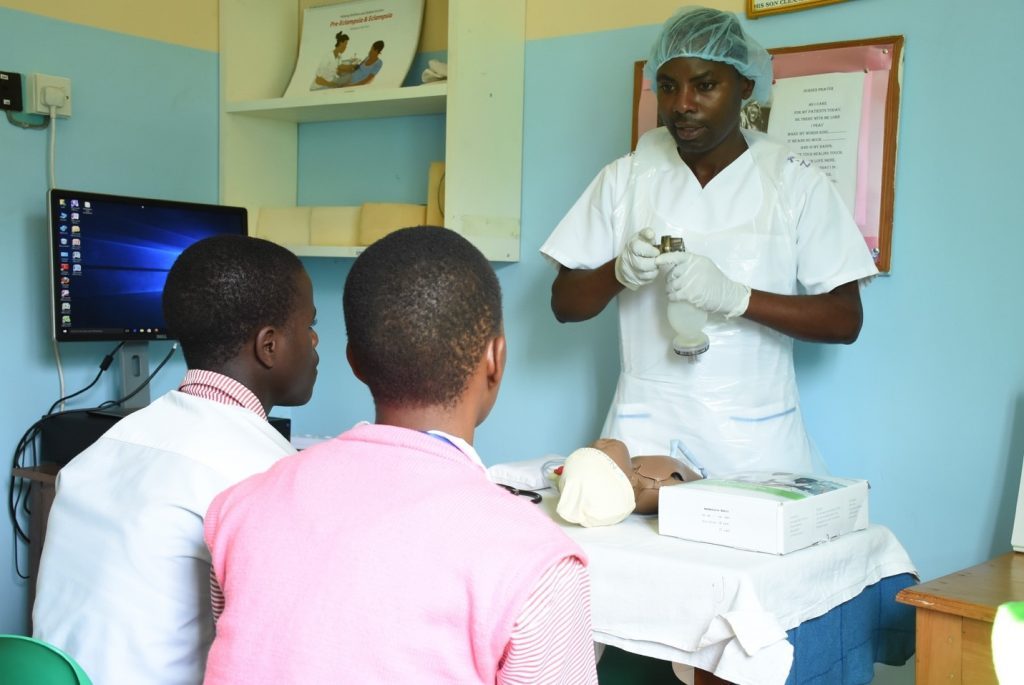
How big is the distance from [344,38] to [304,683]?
2321 mm

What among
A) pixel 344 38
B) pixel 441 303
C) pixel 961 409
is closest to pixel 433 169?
pixel 344 38

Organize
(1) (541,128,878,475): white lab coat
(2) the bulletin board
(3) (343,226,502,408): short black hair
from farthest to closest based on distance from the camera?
(2) the bulletin board < (1) (541,128,878,475): white lab coat < (3) (343,226,502,408): short black hair

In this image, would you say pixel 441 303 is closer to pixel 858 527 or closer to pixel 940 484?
pixel 858 527

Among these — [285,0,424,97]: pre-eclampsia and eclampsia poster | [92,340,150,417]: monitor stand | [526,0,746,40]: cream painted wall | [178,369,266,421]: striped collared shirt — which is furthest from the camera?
[285,0,424,97]: pre-eclampsia and eclampsia poster

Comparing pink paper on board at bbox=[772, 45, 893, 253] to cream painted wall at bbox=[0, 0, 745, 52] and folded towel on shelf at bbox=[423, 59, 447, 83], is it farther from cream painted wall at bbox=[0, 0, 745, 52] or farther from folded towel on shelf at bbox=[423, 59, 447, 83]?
folded towel on shelf at bbox=[423, 59, 447, 83]

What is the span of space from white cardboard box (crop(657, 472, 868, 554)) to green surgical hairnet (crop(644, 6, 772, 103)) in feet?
2.50

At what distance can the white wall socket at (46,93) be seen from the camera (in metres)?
2.45

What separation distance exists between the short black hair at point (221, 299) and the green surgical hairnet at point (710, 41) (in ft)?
2.98

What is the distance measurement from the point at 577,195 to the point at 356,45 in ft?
2.58

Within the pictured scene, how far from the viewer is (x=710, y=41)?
70.6 inches

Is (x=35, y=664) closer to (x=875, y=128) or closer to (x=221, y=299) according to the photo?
(x=221, y=299)

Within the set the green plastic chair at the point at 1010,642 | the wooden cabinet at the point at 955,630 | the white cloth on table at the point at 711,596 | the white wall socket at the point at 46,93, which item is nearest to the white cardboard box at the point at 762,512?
the white cloth on table at the point at 711,596

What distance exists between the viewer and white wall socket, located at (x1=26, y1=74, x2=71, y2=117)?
2.45 m

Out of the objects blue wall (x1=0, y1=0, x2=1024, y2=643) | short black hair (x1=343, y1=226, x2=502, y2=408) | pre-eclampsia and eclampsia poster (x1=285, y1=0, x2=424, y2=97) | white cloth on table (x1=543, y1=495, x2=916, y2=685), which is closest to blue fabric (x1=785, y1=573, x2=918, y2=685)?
white cloth on table (x1=543, y1=495, x2=916, y2=685)
